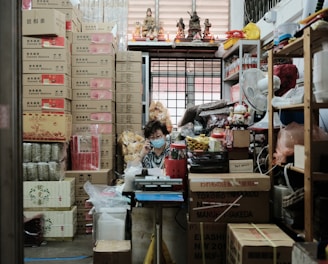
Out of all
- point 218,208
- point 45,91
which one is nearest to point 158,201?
point 218,208

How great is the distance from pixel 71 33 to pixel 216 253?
2.96 metres

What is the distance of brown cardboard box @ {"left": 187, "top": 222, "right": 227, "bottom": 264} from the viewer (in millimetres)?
2570

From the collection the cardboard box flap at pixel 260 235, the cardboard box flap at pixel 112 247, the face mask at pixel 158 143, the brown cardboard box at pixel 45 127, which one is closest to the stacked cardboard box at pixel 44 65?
the brown cardboard box at pixel 45 127

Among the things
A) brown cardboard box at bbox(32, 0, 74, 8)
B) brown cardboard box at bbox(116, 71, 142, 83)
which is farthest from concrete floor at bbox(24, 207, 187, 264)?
brown cardboard box at bbox(32, 0, 74, 8)

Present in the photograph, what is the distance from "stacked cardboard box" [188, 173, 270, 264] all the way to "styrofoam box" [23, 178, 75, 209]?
1693mm

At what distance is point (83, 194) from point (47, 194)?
1.46ft

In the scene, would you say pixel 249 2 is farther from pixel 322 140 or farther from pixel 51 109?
pixel 322 140

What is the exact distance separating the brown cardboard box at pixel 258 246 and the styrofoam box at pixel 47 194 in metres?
1.98

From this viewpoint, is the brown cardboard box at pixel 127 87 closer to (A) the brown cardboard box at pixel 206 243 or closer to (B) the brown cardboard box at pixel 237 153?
(B) the brown cardboard box at pixel 237 153

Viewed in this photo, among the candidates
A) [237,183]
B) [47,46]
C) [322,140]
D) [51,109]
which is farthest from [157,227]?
[47,46]

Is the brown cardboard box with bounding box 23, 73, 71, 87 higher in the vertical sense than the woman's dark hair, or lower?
higher

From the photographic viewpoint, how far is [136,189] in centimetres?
258

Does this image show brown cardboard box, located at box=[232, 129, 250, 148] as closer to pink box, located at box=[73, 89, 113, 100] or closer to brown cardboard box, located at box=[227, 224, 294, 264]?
brown cardboard box, located at box=[227, 224, 294, 264]

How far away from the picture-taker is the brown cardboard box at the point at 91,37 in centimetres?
445
